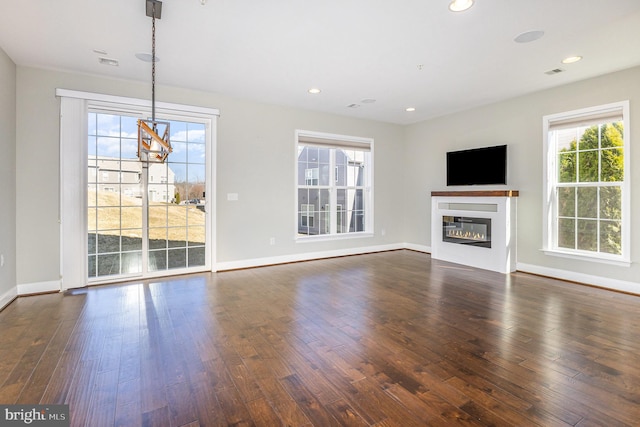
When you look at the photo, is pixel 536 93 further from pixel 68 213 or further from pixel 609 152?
pixel 68 213

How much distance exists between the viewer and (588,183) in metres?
4.34

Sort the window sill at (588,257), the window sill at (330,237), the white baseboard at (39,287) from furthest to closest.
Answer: the window sill at (330,237) < the window sill at (588,257) < the white baseboard at (39,287)

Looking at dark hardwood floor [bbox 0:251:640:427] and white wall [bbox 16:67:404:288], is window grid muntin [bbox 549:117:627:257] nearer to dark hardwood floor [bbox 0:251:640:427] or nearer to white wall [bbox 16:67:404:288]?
dark hardwood floor [bbox 0:251:640:427]

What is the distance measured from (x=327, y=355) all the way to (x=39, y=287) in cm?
387

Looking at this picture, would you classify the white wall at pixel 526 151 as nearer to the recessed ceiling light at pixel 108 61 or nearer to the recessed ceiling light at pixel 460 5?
the recessed ceiling light at pixel 460 5

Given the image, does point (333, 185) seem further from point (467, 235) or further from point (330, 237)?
point (467, 235)

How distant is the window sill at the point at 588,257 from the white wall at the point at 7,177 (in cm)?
691

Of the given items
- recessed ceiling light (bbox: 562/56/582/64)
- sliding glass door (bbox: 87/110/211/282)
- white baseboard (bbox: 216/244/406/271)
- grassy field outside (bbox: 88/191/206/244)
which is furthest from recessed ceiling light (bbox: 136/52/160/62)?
recessed ceiling light (bbox: 562/56/582/64)

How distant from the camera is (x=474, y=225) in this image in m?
5.40

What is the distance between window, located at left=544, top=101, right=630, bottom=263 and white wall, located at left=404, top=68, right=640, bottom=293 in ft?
0.32

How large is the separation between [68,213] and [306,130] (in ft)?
12.3

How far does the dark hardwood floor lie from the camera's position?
1.75m

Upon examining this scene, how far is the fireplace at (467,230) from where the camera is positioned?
5.23m

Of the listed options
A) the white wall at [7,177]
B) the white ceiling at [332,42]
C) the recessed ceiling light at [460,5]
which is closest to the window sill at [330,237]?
the white ceiling at [332,42]
